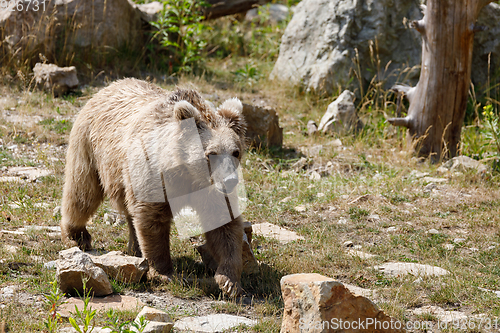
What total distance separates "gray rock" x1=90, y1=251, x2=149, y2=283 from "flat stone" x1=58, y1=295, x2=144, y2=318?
217 millimetres

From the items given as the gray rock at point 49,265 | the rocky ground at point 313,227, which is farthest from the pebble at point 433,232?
the gray rock at point 49,265

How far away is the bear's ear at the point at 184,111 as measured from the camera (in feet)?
12.5

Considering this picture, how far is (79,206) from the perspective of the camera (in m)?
4.70

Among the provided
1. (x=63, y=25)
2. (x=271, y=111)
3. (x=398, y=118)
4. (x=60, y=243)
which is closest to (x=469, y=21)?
(x=398, y=118)

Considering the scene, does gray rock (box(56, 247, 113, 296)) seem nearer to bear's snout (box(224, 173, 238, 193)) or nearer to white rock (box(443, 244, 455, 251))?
bear's snout (box(224, 173, 238, 193))

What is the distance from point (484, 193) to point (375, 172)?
4.77ft

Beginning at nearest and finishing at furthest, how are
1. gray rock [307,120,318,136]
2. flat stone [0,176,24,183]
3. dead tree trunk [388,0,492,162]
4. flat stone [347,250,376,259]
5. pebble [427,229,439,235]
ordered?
flat stone [347,250,376,259]
pebble [427,229,439,235]
flat stone [0,176,24,183]
dead tree trunk [388,0,492,162]
gray rock [307,120,318,136]

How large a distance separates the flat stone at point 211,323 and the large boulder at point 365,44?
6.47 m

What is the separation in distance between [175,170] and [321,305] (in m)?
1.68

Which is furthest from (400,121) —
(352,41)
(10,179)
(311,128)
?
(10,179)

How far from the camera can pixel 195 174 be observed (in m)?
3.88

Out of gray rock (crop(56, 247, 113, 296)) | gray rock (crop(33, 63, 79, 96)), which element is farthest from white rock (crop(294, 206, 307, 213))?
gray rock (crop(33, 63, 79, 96))

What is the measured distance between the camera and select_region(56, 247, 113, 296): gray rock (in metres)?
3.44

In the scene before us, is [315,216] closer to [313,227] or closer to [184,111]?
[313,227]
